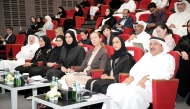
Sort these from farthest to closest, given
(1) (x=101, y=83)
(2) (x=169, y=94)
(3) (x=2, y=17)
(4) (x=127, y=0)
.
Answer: (3) (x=2, y=17) → (4) (x=127, y=0) → (1) (x=101, y=83) → (2) (x=169, y=94)

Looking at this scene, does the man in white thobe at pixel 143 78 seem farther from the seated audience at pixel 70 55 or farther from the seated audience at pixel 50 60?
the seated audience at pixel 50 60

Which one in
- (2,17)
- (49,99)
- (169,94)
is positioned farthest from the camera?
(2,17)

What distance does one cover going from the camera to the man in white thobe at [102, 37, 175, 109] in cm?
362

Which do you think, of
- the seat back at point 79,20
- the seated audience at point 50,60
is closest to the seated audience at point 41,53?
the seated audience at point 50,60

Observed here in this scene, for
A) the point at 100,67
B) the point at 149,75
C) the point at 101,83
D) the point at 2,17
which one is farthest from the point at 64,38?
the point at 2,17

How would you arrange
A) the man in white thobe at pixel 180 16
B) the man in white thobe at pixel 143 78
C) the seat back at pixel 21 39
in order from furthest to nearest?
the seat back at pixel 21 39 → the man in white thobe at pixel 180 16 → the man in white thobe at pixel 143 78

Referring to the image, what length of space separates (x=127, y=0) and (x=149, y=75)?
5.66m

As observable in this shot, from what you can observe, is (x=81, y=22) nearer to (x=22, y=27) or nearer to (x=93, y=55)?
(x=22, y=27)

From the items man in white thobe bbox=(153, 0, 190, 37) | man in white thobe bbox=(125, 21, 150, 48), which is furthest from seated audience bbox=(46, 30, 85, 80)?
man in white thobe bbox=(153, 0, 190, 37)

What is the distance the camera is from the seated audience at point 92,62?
4518 mm

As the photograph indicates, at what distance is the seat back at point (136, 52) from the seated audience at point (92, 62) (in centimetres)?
40

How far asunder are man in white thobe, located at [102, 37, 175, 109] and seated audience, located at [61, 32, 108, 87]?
2.31 feet

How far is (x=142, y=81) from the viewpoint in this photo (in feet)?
12.6

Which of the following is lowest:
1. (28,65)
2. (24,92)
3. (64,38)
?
(24,92)
